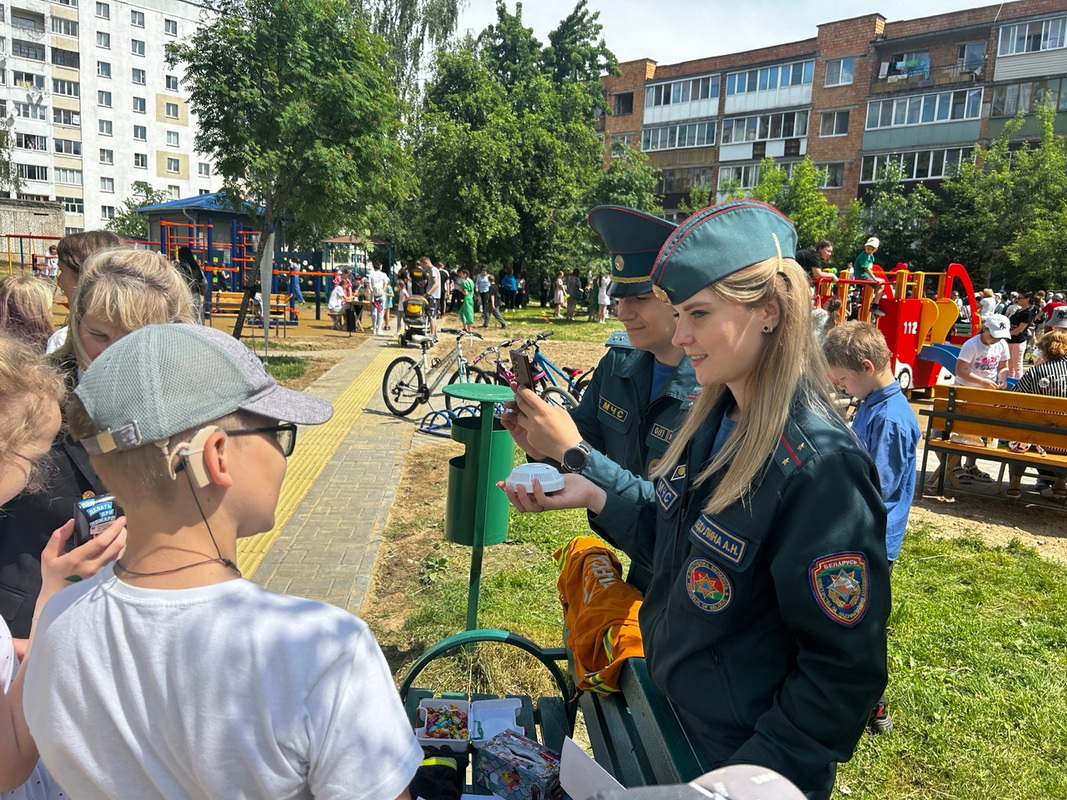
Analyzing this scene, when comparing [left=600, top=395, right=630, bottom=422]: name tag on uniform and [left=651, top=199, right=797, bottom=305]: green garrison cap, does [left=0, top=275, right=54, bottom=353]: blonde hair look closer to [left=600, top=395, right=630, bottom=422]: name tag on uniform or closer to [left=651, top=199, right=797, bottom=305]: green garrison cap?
[left=600, top=395, right=630, bottom=422]: name tag on uniform

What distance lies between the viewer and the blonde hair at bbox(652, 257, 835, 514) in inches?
66.0

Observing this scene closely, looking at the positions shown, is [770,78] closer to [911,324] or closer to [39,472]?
[911,324]

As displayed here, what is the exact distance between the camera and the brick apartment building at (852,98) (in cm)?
4219

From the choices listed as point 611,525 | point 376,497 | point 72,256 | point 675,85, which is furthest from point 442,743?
point 675,85

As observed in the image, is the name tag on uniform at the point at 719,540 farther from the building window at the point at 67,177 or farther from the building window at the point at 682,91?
the building window at the point at 67,177

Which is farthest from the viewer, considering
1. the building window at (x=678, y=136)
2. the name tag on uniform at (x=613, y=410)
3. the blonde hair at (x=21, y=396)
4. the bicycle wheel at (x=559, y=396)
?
the building window at (x=678, y=136)

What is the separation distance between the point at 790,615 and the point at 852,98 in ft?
178

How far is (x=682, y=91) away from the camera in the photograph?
56406 mm

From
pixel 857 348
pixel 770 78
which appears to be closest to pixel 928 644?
pixel 857 348

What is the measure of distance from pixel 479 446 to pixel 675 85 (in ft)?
193

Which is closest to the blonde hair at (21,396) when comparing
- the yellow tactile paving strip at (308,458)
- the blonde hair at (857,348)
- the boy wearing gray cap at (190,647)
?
the boy wearing gray cap at (190,647)

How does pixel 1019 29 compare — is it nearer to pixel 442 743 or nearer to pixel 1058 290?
pixel 1058 290

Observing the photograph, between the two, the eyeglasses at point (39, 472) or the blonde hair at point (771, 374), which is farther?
the eyeglasses at point (39, 472)

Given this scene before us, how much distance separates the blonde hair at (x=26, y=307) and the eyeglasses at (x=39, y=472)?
1.41 metres
